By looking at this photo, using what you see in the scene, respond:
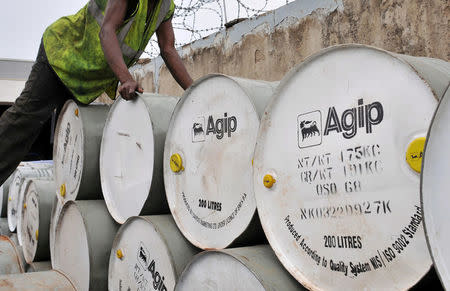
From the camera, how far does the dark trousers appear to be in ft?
7.72

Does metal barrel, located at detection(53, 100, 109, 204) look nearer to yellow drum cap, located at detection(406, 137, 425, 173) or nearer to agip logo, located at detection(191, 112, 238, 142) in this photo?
agip logo, located at detection(191, 112, 238, 142)

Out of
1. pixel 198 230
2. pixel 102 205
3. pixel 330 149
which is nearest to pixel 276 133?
pixel 330 149

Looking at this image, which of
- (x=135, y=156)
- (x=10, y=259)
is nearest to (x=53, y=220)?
(x=10, y=259)

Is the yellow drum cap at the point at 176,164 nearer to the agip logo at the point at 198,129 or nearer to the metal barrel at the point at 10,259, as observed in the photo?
the agip logo at the point at 198,129

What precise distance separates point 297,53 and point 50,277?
174cm

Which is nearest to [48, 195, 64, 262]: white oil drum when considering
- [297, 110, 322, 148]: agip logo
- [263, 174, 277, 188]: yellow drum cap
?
[263, 174, 277, 188]: yellow drum cap

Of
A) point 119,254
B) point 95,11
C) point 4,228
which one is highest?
point 95,11

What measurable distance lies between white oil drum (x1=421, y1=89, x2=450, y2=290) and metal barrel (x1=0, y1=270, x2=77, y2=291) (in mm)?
1592

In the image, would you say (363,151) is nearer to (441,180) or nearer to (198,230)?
(441,180)

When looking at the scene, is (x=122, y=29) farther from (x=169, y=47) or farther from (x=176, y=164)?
(x=176, y=164)

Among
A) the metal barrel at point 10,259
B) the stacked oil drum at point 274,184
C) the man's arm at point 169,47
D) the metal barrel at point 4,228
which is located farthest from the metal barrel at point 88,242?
the metal barrel at point 4,228

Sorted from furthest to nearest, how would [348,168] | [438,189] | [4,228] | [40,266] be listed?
1. [4,228]
2. [40,266]
3. [348,168]
4. [438,189]

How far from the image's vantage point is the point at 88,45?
228 centimetres

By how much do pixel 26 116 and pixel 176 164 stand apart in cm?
108
